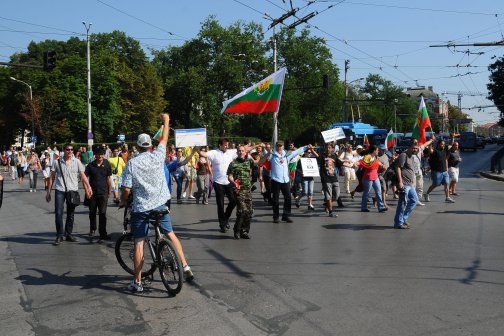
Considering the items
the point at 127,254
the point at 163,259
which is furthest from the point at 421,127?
the point at 163,259

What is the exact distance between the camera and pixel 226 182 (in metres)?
11.0

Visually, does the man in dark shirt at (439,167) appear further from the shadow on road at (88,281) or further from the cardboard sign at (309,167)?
the shadow on road at (88,281)

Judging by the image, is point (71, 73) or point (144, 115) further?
point (144, 115)

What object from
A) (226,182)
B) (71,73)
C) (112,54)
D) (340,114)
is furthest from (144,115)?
(226,182)

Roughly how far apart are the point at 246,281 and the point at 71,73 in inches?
2141

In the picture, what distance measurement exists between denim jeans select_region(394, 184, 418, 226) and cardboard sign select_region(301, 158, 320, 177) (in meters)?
3.48

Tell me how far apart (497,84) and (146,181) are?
208 ft

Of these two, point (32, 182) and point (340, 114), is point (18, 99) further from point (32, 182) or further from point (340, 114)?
point (32, 182)

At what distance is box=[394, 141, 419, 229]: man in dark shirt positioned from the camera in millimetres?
11117

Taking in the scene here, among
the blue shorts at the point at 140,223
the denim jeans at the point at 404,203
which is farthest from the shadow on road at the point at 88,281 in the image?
the denim jeans at the point at 404,203

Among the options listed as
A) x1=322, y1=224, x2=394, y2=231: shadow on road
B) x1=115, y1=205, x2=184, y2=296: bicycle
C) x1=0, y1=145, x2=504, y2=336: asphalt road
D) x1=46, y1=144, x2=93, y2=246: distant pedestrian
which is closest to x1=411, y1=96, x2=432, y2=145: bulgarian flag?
x1=0, y1=145, x2=504, y2=336: asphalt road

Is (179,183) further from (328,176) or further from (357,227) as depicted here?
(357,227)

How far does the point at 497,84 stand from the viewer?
62781 mm

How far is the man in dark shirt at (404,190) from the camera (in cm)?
1112
